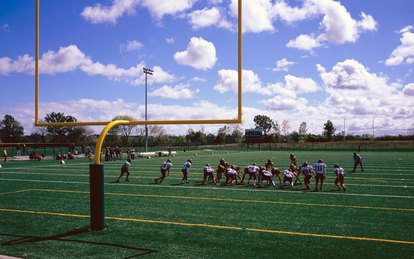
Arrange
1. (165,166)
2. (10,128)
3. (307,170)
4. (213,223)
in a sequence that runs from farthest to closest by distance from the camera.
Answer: (10,128), (165,166), (307,170), (213,223)

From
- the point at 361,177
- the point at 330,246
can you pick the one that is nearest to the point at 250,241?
the point at 330,246

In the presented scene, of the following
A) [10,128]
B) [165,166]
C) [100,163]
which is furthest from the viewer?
[10,128]

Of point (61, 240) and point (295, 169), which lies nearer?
point (61, 240)

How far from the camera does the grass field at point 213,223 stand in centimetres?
568

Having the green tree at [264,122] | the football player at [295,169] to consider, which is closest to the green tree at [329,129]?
the green tree at [264,122]

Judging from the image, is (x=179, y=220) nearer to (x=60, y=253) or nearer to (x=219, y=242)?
(x=219, y=242)

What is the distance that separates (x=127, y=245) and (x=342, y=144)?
207 feet

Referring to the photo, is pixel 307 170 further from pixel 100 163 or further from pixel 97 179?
pixel 97 179

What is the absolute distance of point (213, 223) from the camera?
753 cm

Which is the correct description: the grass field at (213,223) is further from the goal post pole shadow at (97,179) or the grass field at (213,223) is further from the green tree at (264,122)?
the green tree at (264,122)

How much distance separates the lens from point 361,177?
52.5ft

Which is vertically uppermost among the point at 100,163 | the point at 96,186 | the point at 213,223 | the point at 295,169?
the point at 100,163

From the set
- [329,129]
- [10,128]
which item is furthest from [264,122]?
[10,128]

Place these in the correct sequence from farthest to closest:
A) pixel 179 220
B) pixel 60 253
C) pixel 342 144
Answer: pixel 342 144 → pixel 179 220 → pixel 60 253
